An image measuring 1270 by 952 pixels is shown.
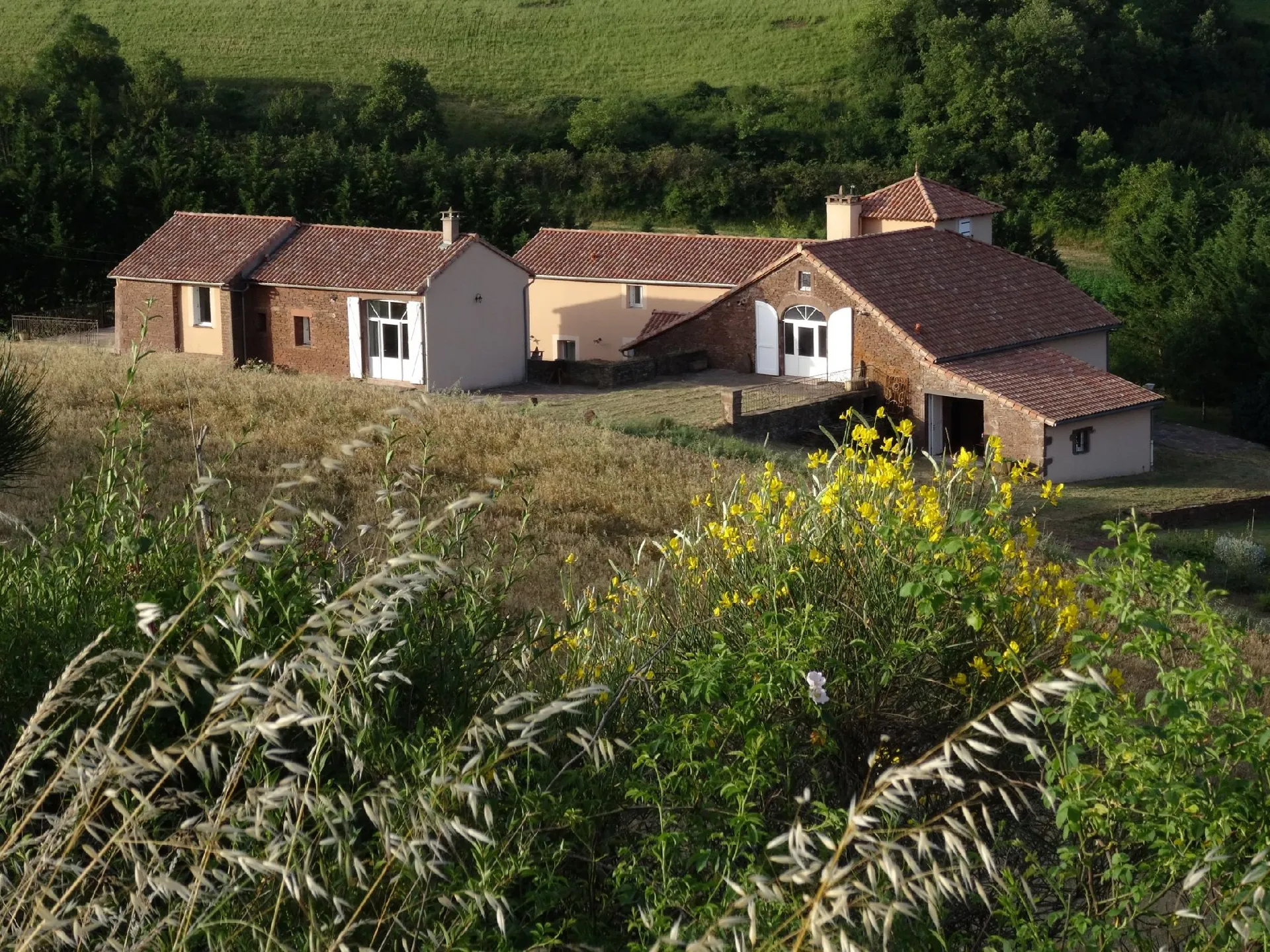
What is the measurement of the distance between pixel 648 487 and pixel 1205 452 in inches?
805

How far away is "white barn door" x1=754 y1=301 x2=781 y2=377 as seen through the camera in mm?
38781

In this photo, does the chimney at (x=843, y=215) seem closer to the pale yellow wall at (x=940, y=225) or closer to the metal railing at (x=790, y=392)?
the pale yellow wall at (x=940, y=225)

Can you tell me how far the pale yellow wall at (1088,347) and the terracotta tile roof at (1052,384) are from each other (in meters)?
2.22

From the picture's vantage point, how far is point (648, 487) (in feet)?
70.9

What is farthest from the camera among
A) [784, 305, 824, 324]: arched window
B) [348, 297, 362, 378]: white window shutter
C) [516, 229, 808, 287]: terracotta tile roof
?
[516, 229, 808, 287]: terracotta tile roof

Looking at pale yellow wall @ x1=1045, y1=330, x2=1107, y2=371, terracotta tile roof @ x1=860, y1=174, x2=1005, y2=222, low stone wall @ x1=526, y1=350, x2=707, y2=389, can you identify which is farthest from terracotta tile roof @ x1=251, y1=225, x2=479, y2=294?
pale yellow wall @ x1=1045, y1=330, x2=1107, y2=371

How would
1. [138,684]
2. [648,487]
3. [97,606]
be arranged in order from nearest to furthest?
1. [138,684]
2. [97,606]
3. [648,487]

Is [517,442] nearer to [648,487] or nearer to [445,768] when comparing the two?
[648,487]

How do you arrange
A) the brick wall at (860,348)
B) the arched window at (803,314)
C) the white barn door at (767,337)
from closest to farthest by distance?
the brick wall at (860,348), the arched window at (803,314), the white barn door at (767,337)

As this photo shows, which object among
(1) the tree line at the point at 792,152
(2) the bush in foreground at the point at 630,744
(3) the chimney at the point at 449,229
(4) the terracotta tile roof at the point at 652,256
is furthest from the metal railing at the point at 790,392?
(2) the bush in foreground at the point at 630,744

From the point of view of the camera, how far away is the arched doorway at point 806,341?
3809 cm

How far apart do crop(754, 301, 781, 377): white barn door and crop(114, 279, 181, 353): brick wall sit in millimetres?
13631

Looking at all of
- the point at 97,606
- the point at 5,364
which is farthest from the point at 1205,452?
the point at 97,606

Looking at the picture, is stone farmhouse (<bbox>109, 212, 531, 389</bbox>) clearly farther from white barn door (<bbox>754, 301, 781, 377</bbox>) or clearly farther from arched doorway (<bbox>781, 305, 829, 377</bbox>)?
arched doorway (<bbox>781, 305, 829, 377</bbox>)
